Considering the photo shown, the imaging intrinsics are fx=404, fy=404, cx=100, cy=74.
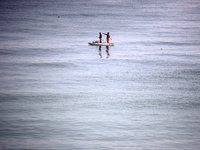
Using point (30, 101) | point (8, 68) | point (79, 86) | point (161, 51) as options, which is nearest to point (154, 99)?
point (79, 86)

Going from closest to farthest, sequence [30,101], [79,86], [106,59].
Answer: [30,101]
[79,86]
[106,59]

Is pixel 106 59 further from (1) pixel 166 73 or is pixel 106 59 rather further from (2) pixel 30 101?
(2) pixel 30 101

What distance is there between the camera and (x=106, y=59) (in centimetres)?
4506

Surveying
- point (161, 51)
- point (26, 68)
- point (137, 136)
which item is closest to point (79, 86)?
point (26, 68)

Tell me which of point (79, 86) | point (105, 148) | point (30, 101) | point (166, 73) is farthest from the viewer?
point (166, 73)

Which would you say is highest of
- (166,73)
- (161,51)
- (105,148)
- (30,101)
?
(161,51)

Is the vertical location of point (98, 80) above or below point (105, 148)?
above

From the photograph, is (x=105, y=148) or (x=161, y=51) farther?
(x=161, y=51)

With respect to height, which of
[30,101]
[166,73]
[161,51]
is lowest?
[30,101]

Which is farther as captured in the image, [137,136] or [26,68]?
[26,68]

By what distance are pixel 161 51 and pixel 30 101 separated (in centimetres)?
2594

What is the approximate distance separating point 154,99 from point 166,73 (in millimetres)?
8724

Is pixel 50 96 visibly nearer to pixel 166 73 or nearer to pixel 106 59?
pixel 166 73

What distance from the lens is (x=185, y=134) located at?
23.4 m
